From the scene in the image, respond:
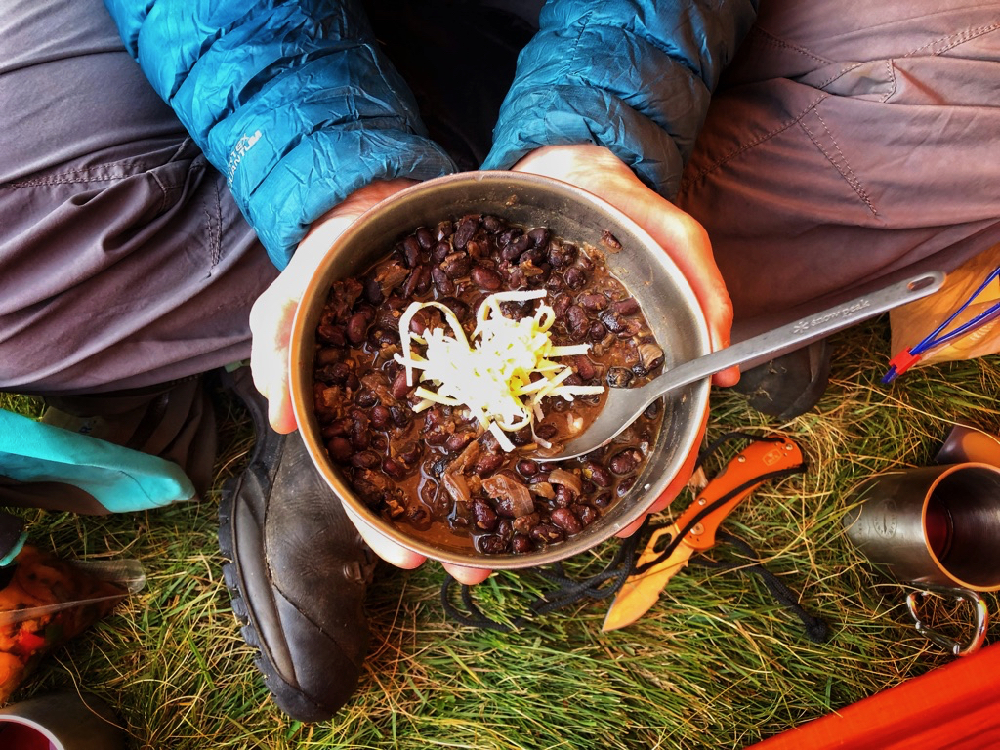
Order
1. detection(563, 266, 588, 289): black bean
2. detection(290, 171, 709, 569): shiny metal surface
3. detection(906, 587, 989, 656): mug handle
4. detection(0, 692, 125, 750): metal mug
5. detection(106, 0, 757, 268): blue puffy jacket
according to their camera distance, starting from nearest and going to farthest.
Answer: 1. detection(290, 171, 709, 569): shiny metal surface
2. detection(563, 266, 588, 289): black bean
3. detection(106, 0, 757, 268): blue puffy jacket
4. detection(0, 692, 125, 750): metal mug
5. detection(906, 587, 989, 656): mug handle

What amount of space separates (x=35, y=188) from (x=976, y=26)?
2.37 meters

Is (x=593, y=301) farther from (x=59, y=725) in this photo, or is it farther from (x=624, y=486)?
(x=59, y=725)

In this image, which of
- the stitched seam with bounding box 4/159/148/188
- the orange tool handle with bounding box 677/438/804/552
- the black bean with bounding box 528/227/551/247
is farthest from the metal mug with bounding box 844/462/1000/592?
the stitched seam with bounding box 4/159/148/188

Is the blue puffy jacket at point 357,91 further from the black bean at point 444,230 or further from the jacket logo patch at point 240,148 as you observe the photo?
the black bean at point 444,230

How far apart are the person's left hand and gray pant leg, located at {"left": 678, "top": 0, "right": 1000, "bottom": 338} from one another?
0.50 m

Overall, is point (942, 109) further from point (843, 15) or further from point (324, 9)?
point (324, 9)

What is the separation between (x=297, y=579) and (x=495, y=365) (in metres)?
1.25

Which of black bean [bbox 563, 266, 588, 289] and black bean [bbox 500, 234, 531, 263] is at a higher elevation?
black bean [bbox 500, 234, 531, 263]

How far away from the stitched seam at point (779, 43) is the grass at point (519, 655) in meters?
1.45

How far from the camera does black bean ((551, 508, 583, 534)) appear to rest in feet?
4.58

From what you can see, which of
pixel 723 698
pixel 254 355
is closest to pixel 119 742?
pixel 254 355

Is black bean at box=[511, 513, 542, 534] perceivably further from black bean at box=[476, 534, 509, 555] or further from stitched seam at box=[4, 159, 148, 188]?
stitched seam at box=[4, 159, 148, 188]

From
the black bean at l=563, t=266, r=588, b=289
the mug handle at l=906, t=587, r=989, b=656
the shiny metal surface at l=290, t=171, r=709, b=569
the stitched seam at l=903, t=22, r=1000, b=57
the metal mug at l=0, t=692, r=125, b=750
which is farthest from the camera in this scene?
the mug handle at l=906, t=587, r=989, b=656

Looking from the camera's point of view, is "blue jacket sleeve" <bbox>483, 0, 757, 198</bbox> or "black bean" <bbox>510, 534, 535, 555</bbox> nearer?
"black bean" <bbox>510, 534, 535, 555</bbox>
